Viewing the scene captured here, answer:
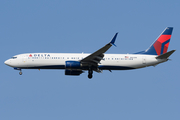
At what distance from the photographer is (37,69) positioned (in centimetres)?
4634

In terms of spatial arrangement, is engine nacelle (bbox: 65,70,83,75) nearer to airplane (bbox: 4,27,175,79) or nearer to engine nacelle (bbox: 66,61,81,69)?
airplane (bbox: 4,27,175,79)

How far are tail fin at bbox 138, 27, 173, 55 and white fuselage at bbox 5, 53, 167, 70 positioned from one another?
1.97 m

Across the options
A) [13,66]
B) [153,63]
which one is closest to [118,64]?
[153,63]

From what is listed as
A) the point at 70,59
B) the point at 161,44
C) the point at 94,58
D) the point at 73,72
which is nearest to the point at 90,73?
the point at 73,72

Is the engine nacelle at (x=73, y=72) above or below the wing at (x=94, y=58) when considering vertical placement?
below

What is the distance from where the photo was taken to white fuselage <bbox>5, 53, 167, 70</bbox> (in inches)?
1781

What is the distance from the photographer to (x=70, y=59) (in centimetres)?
4556

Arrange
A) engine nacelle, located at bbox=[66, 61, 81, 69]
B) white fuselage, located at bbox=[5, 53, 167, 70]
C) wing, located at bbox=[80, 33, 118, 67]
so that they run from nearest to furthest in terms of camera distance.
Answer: wing, located at bbox=[80, 33, 118, 67], engine nacelle, located at bbox=[66, 61, 81, 69], white fuselage, located at bbox=[5, 53, 167, 70]

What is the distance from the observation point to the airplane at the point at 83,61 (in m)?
44.5

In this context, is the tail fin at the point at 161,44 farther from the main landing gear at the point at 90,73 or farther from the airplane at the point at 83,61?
the main landing gear at the point at 90,73

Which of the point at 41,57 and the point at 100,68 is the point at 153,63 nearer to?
the point at 100,68

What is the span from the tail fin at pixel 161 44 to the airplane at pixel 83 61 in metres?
1.69

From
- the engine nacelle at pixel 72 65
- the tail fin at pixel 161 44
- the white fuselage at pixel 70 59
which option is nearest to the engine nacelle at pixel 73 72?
the white fuselage at pixel 70 59

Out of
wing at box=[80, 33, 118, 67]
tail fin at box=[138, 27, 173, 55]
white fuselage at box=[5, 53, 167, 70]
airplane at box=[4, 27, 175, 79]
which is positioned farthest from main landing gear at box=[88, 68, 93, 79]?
tail fin at box=[138, 27, 173, 55]
